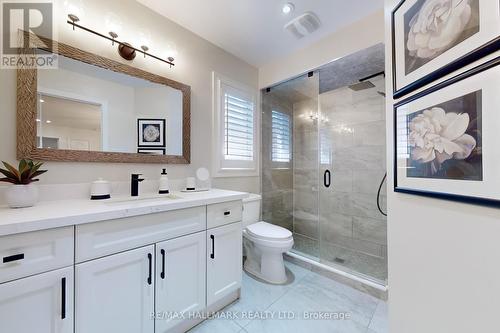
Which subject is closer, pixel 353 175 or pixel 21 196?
pixel 21 196

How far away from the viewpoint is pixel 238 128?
2.41 m

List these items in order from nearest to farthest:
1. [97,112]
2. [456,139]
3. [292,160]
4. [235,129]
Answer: [456,139] < [97,112] < [235,129] < [292,160]

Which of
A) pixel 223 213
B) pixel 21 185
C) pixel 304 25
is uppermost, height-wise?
pixel 304 25

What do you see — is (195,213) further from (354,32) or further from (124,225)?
(354,32)

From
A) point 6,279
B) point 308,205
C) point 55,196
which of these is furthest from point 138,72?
point 308,205

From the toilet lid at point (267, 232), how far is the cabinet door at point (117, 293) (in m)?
1.04

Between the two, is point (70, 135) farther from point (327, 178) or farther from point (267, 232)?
point (327, 178)

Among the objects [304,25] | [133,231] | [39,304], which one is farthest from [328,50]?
[39,304]

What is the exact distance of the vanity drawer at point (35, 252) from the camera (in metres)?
0.75

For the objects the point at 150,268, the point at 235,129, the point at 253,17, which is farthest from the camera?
the point at 235,129

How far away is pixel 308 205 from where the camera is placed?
2980 mm

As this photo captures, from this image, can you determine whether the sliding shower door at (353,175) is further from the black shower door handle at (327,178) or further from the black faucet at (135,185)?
the black faucet at (135,185)

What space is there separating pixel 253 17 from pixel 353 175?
85.1 inches

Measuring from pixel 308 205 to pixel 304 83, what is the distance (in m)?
1.70
